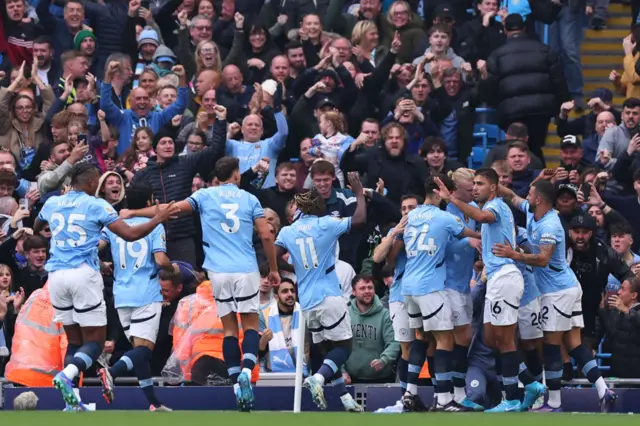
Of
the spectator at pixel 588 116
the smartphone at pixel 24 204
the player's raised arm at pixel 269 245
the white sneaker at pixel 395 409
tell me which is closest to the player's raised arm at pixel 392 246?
the player's raised arm at pixel 269 245

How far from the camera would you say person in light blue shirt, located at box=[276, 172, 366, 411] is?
54.3ft

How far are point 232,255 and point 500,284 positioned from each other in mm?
2637

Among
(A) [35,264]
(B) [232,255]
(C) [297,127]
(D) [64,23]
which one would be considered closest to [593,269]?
(B) [232,255]

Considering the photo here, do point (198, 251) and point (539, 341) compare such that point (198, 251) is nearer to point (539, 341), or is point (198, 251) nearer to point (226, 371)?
point (226, 371)

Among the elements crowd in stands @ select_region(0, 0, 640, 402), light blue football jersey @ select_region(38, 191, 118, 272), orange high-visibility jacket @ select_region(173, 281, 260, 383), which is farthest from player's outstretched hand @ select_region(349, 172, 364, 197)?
light blue football jersey @ select_region(38, 191, 118, 272)

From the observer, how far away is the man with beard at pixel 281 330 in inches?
694

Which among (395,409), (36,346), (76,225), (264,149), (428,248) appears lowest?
(395,409)

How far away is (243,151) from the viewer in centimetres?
2014

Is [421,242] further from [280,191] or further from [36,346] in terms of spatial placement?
[36,346]

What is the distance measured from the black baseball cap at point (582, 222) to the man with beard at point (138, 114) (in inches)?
219

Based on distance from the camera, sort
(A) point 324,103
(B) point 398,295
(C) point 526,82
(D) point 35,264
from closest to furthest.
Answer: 1. (B) point 398,295
2. (D) point 35,264
3. (A) point 324,103
4. (C) point 526,82

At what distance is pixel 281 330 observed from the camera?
17.7m

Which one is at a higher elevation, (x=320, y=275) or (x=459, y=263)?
(x=459, y=263)

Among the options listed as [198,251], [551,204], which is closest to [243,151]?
[198,251]
